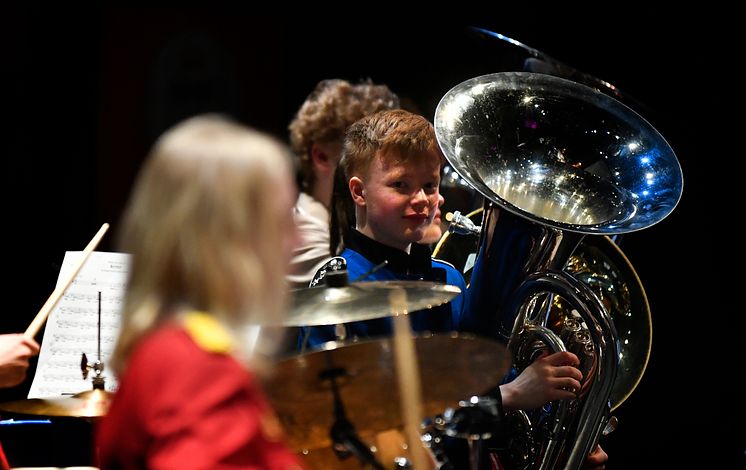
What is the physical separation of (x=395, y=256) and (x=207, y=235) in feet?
2.91

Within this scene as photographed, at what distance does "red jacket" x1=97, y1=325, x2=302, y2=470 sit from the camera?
0.97 m

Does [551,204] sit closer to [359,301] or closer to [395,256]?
[395,256]

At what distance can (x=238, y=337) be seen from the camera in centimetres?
107

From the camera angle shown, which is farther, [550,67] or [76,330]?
[550,67]

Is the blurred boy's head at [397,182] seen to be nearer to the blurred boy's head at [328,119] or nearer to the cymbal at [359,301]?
the cymbal at [359,301]

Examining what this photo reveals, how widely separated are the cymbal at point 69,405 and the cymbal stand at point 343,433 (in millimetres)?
500

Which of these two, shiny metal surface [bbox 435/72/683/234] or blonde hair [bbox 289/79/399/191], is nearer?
shiny metal surface [bbox 435/72/683/234]

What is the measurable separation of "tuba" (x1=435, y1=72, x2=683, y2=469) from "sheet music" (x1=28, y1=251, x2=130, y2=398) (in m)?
0.67

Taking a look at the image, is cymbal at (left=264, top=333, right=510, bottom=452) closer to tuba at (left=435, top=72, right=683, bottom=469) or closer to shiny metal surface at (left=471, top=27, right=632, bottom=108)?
tuba at (left=435, top=72, right=683, bottom=469)

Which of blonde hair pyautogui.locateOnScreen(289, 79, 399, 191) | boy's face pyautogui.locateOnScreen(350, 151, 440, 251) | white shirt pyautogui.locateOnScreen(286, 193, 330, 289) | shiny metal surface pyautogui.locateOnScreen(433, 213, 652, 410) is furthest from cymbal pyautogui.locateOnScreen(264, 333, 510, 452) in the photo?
blonde hair pyautogui.locateOnScreen(289, 79, 399, 191)

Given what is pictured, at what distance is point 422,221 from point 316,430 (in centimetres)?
65

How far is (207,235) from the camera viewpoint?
1049 millimetres

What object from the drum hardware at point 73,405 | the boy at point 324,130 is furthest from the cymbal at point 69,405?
the boy at point 324,130

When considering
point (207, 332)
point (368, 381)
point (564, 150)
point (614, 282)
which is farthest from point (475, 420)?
point (614, 282)
